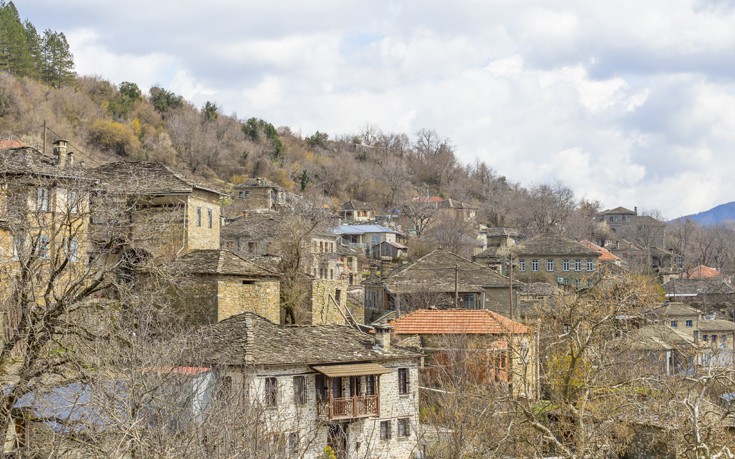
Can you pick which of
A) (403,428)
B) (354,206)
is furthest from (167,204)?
(354,206)

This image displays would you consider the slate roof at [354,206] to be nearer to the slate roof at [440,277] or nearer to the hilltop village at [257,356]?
the slate roof at [440,277]

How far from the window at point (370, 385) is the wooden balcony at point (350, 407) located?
0.28 meters

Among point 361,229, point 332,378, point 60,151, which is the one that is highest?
point 60,151

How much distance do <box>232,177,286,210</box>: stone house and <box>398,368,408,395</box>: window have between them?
213 feet

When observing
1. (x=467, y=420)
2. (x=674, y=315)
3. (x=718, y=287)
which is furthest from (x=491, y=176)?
(x=467, y=420)

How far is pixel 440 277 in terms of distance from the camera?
173ft

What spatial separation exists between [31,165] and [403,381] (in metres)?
15.3

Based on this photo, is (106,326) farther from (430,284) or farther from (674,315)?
(674,315)

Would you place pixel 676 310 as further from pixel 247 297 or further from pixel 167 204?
pixel 167 204

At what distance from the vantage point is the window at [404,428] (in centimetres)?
3089

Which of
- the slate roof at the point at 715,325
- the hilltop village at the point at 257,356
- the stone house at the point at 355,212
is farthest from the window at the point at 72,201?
the stone house at the point at 355,212

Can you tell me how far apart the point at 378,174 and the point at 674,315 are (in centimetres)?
8863

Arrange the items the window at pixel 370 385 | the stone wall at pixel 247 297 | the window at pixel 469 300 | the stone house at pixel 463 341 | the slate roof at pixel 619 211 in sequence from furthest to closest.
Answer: the slate roof at pixel 619 211, the window at pixel 469 300, the stone house at pixel 463 341, the stone wall at pixel 247 297, the window at pixel 370 385

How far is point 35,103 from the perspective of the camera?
101188 mm
